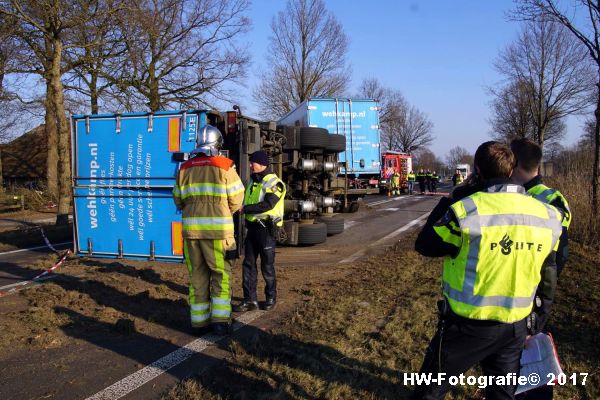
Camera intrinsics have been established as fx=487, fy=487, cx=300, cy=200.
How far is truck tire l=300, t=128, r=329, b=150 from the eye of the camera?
948 cm

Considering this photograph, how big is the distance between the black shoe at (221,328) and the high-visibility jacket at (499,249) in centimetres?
265

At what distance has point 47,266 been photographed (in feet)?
25.1

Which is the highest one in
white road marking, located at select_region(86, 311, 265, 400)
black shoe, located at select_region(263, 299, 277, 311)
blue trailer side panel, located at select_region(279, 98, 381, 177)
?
blue trailer side panel, located at select_region(279, 98, 381, 177)

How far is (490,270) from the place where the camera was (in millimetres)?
2252

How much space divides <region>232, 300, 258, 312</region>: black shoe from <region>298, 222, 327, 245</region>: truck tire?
394cm

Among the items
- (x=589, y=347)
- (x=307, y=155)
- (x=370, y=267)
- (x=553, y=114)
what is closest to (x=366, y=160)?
(x=307, y=155)

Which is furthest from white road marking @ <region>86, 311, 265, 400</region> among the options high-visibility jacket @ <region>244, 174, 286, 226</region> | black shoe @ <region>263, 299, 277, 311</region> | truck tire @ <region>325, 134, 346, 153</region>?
truck tire @ <region>325, 134, 346, 153</region>

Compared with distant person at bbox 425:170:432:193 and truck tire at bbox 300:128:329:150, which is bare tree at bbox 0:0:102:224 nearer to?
truck tire at bbox 300:128:329:150

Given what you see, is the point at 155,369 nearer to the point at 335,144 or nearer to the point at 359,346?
the point at 359,346

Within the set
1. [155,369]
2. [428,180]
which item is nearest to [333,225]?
A: [155,369]

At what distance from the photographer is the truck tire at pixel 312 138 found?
948 cm

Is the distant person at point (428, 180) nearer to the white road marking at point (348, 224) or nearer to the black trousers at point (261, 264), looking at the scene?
the white road marking at point (348, 224)

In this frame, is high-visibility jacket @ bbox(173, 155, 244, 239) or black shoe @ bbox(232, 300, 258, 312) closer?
high-visibility jacket @ bbox(173, 155, 244, 239)

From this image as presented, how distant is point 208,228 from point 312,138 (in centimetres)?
546
